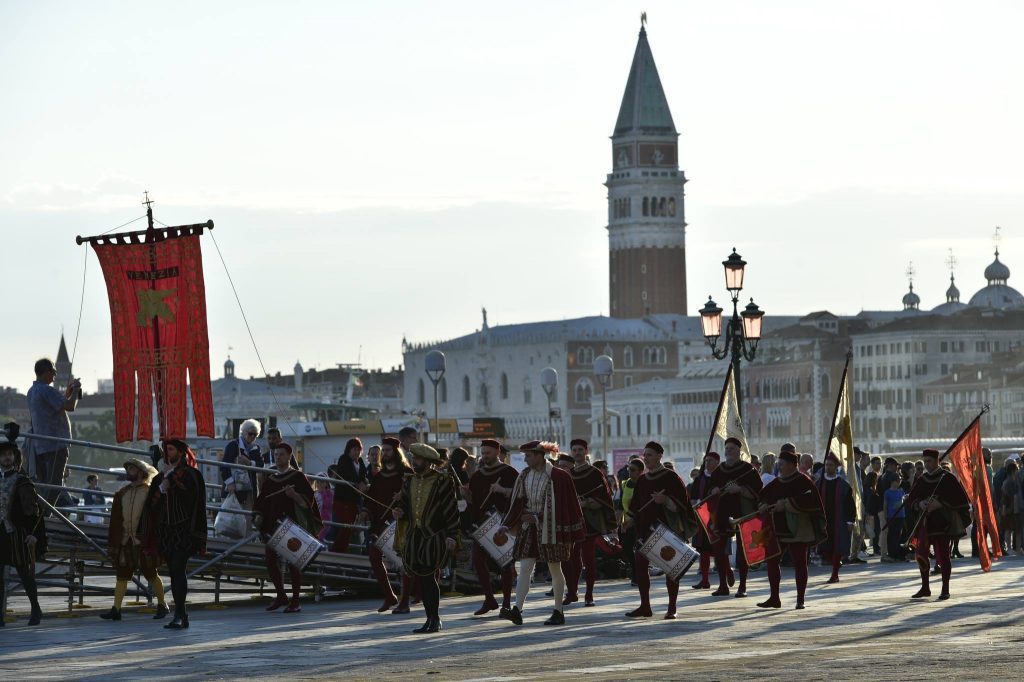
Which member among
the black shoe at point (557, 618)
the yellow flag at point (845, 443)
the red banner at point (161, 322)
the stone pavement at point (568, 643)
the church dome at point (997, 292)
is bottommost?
the stone pavement at point (568, 643)

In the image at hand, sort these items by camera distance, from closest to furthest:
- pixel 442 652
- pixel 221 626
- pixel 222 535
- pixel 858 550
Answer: pixel 442 652
pixel 221 626
pixel 222 535
pixel 858 550

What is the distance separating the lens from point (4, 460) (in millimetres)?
19109

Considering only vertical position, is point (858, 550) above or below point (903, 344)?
below

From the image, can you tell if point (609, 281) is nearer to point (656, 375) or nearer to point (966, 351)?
point (656, 375)

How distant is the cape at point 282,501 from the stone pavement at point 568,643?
2.64 ft

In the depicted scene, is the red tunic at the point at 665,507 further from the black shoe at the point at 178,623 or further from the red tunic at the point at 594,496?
the black shoe at the point at 178,623

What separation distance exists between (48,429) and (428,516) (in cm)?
408

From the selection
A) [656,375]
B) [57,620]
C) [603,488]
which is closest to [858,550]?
[603,488]

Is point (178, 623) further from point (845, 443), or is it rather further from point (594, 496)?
point (845, 443)

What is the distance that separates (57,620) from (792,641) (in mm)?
6511

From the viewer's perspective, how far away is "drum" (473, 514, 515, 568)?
66.6 ft

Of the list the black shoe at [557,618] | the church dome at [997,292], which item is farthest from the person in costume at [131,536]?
the church dome at [997,292]

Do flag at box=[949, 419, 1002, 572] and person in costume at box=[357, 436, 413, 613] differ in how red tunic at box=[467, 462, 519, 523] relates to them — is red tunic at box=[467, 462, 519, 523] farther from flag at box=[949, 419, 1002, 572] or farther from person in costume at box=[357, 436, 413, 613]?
flag at box=[949, 419, 1002, 572]

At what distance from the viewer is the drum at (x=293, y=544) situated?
2050 cm
